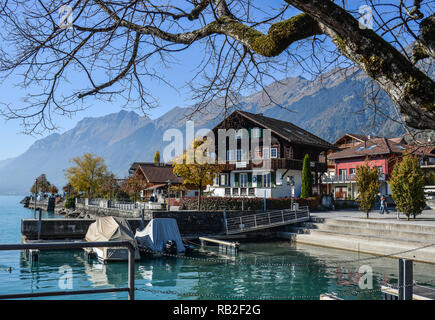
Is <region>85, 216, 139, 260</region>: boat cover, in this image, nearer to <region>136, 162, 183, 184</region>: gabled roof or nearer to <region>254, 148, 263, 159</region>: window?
<region>254, 148, 263, 159</region>: window

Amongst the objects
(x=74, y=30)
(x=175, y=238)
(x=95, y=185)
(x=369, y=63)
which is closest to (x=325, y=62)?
(x=369, y=63)

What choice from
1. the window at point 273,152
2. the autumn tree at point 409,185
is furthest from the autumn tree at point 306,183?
the autumn tree at point 409,185

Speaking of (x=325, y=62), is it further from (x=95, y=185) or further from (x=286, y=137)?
(x=95, y=185)

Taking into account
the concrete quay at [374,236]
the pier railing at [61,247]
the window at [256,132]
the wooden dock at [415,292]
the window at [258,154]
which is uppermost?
the window at [256,132]

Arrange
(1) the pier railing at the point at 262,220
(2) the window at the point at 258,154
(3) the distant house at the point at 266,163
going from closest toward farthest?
1. (1) the pier railing at the point at 262,220
2. (3) the distant house at the point at 266,163
3. (2) the window at the point at 258,154

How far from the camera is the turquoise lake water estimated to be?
14750 mm

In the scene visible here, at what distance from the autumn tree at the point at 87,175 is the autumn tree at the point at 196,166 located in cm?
3685

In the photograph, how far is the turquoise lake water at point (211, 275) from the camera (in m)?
14.8

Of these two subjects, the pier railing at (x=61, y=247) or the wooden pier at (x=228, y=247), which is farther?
the wooden pier at (x=228, y=247)

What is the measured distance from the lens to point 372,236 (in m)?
24.8

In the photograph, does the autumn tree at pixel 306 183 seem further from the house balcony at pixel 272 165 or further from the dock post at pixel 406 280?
the dock post at pixel 406 280

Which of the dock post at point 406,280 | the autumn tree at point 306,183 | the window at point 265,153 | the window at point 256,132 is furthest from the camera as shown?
the window at point 256,132

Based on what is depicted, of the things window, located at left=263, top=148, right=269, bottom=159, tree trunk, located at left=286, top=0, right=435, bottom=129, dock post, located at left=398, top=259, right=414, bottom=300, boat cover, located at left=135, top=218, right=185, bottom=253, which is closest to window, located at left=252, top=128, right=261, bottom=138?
window, located at left=263, top=148, right=269, bottom=159

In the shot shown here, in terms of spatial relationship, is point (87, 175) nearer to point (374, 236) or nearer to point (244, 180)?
point (244, 180)
